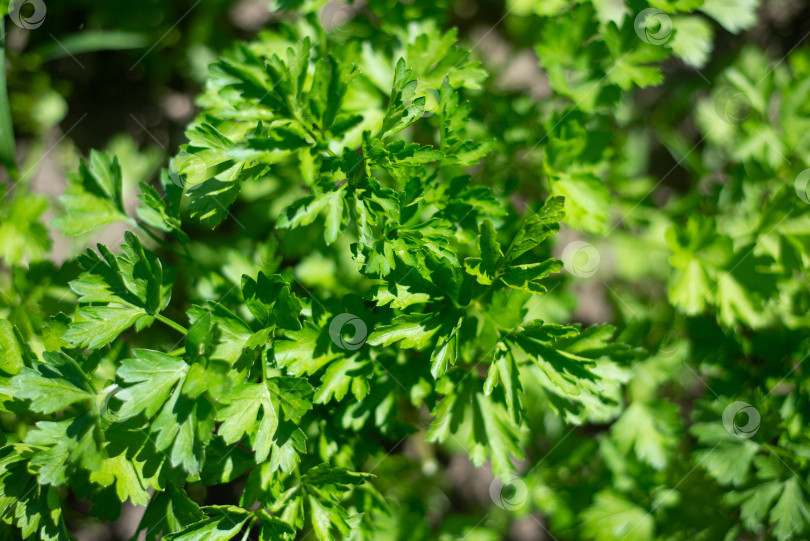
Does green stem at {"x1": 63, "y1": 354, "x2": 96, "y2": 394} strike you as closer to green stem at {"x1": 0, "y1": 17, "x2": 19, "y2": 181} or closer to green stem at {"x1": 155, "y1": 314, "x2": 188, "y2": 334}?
green stem at {"x1": 155, "y1": 314, "x2": 188, "y2": 334}

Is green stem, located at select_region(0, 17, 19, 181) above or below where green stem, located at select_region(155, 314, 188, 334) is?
above

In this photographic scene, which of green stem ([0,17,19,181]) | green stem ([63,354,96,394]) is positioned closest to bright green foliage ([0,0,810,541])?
green stem ([63,354,96,394])

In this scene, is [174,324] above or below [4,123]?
below

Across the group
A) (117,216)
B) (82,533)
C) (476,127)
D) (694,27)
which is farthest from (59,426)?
(694,27)

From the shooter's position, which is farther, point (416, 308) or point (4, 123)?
point (4, 123)

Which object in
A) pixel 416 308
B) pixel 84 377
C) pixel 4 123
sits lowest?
pixel 416 308

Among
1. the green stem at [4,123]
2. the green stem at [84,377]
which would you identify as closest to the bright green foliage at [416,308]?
the green stem at [84,377]

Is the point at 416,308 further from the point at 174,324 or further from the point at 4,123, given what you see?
the point at 4,123

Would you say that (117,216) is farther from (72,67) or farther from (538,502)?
(538,502)

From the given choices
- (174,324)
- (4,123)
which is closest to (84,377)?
(174,324)

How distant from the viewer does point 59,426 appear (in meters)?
1.39

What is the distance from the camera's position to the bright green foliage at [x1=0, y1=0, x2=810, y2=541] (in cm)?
138

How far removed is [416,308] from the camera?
4.94 ft

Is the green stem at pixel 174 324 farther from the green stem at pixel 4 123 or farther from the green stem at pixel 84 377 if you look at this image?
the green stem at pixel 4 123
